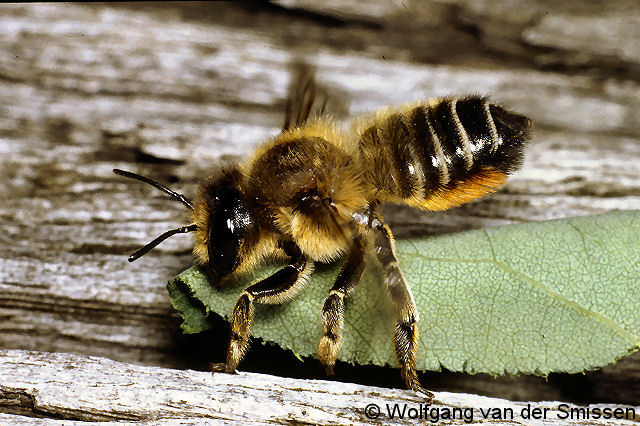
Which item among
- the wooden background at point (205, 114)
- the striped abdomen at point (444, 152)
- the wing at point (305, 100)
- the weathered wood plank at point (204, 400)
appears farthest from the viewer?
the wing at point (305, 100)

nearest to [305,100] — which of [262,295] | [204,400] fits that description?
[262,295]

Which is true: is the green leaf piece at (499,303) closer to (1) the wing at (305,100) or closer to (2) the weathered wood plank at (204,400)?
(2) the weathered wood plank at (204,400)

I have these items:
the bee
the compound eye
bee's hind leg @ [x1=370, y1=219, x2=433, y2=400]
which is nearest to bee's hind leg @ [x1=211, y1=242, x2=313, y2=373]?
the bee

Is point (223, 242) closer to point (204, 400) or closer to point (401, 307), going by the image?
point (204, 400)

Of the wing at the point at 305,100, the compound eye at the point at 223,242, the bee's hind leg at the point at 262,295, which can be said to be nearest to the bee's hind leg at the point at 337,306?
the bee's hind leg at the point at 262,295

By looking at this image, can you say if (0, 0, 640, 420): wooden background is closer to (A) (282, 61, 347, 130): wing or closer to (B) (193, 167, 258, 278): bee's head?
(A) (282, 61, 347, 130): wing

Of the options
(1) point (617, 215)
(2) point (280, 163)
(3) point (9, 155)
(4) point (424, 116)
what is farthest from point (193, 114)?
(1) point (617, 215)

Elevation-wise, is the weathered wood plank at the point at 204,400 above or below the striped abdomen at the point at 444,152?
below
